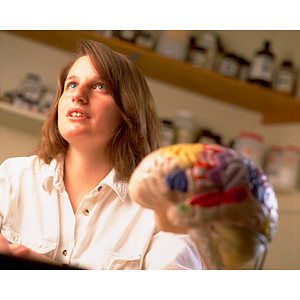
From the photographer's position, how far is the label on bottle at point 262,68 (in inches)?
73.1

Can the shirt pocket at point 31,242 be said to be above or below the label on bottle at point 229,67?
below

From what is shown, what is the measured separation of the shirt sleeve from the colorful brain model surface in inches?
7.1

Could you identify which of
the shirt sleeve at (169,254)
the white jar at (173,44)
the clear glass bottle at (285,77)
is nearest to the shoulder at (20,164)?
the shirt sleeve at (169,254)

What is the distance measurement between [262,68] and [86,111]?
1459 millimetres

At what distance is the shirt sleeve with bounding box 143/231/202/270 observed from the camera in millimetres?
645

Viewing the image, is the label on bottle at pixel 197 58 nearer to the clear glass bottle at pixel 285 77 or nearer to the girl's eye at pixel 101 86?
the clear glass bottle at pixel 285 77

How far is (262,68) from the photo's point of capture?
186 cm

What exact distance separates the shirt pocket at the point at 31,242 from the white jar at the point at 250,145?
4.06 ft

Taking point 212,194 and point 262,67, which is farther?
point 262,67

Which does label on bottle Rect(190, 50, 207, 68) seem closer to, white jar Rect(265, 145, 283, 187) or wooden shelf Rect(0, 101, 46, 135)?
white jar Rect(265, 145, 283, 187)

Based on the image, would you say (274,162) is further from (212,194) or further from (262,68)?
(212,194)

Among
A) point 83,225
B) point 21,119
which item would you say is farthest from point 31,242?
point 21,119
